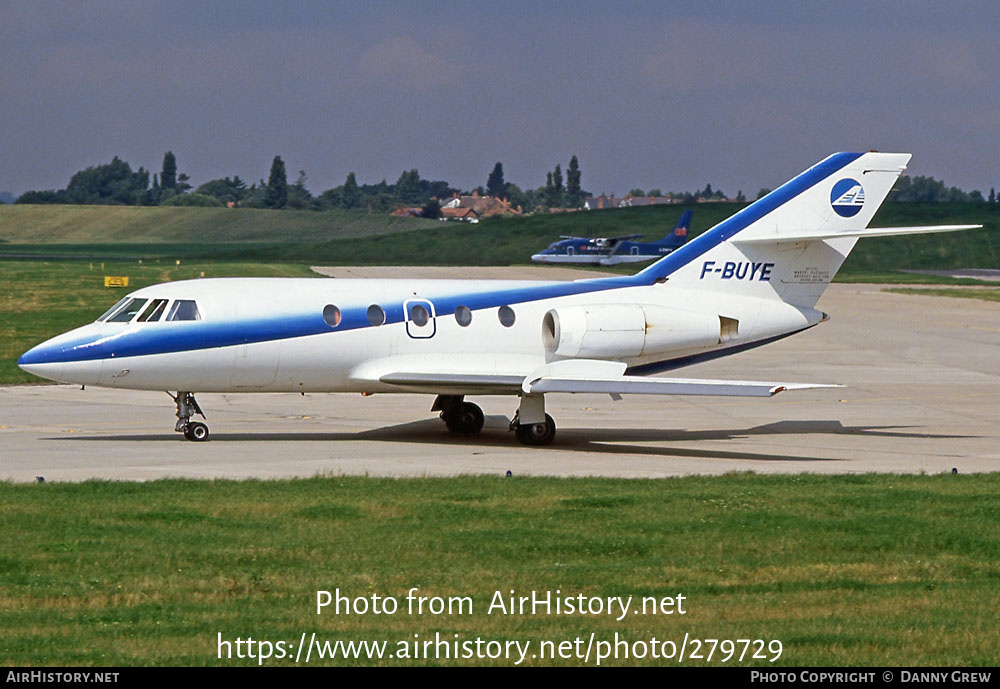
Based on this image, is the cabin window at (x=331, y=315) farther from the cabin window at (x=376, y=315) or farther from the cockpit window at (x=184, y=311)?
the cockpit window at (x=184, y=311)

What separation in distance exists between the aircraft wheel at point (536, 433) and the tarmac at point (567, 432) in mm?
215

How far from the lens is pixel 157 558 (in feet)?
43.8

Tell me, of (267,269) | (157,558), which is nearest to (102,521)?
(157,558)

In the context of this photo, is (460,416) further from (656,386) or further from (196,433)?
(196,433)

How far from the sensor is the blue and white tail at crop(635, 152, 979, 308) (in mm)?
26312

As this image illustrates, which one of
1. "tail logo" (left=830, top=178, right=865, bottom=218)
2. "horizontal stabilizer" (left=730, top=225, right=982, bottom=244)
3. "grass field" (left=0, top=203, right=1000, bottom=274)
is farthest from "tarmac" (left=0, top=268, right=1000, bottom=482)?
"grass field" (left=0, top=203, right=1000, bottom=274)

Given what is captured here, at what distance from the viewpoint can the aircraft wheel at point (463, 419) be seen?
85.1 ft

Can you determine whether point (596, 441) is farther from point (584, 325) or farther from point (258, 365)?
point (258, 365)

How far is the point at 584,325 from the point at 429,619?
14.2 m

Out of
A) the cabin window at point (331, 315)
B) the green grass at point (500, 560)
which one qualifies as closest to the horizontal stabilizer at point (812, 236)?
the green grass at point (500, 560)

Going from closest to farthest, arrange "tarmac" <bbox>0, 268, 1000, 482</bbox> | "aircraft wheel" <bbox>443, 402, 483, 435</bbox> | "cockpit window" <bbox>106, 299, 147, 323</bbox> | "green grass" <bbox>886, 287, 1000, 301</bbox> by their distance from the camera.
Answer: "tarmac" <bbox>0, 268, 1000, 482</bbox> → "cockpit window" <bbox>106, 299, 147, 323</bbox> → "aircraft wheel" <bbox>443, 402, 483, 435</bbox> → "green grass" <bbox>886, 287, 1000, 301</bbox>

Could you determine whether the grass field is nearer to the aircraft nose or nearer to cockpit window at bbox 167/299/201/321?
cockpit window at bbox 167/299/201/321

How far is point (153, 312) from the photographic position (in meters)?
23.5

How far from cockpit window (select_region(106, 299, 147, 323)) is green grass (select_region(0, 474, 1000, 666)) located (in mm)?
5774
